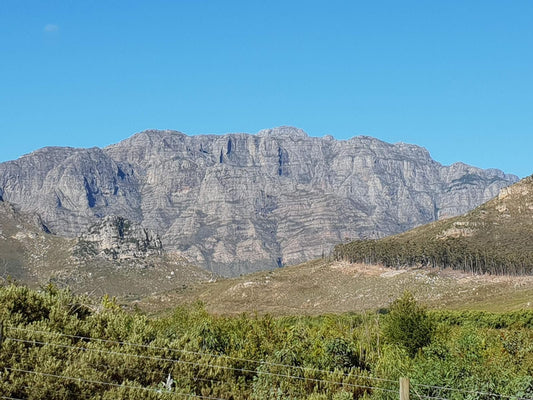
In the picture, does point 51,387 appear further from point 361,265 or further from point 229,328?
point 361,265

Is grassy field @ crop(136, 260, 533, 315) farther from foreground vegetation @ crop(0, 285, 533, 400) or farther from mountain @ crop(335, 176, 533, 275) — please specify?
foreground vegetation @ crop(0, 285, 533, 400)

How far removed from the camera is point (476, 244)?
154375 mm

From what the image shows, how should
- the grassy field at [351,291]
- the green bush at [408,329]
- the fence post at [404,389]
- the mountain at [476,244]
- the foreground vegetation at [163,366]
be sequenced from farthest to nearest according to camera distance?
the mountain at [476,244]
the grassy field at [351,291]
the green bush at [408,329]
the foreground vegetation at [163,366]
the fence post at [404,389]

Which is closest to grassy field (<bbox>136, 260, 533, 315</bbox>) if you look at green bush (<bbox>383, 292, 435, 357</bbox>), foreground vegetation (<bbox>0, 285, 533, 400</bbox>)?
green bush (<bbox>383, 292, 435, 357</bbox>)

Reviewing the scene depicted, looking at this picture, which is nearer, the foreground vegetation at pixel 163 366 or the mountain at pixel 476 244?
the foreground vegetation at pixel 163 366

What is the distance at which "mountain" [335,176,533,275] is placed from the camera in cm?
13862

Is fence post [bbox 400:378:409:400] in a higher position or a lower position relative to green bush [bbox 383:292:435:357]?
higher

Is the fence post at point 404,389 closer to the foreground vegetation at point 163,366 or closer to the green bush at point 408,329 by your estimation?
the foreground vegetation at point 163,366

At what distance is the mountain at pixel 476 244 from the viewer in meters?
139

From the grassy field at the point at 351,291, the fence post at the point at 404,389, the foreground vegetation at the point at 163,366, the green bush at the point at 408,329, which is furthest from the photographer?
the grassy field at the point at 351,291

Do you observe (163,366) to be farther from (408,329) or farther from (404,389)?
(408,329)

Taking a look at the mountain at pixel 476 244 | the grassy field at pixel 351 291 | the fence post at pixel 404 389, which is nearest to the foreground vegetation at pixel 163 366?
the fence post at pixel 404 389

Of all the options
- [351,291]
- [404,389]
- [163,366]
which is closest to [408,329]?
[163,366]

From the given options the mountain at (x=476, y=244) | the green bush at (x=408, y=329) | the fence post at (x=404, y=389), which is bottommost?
the green bush at (x=408, y=329)
